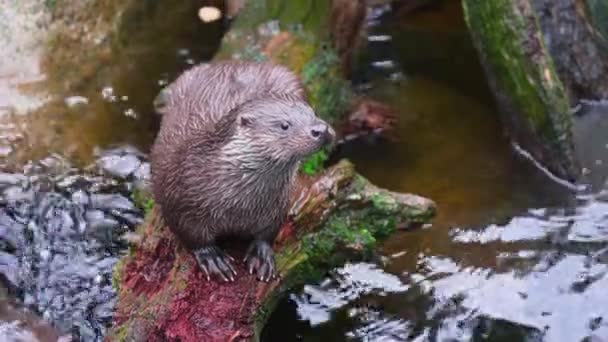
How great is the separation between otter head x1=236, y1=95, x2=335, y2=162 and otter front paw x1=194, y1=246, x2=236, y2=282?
52cm

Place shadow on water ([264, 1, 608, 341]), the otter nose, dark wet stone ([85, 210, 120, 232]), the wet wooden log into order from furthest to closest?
dark wet stone ([85, 210, 120, 232]) → shadow on water ([264, 1, 608, 341]) → the wet wooden log → the otter nose

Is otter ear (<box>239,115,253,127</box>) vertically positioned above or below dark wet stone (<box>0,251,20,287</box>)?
above

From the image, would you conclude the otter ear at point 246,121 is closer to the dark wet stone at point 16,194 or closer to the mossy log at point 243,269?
the mossy log at point 243,269

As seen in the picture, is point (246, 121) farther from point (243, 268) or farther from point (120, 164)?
point (120, 164)

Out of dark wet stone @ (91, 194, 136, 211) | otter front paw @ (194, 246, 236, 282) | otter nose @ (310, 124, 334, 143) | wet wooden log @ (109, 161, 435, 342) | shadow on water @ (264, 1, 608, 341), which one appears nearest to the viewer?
otter nose @ (310, 124, 334, 143)

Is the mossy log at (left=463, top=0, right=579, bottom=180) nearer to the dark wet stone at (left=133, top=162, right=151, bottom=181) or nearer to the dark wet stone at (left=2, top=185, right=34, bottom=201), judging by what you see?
the dark wet stone at (left=133, top=162, right=151, bottom=181)

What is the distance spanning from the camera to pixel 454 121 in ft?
17.9

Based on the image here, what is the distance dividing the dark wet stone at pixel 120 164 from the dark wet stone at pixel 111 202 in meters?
0.18

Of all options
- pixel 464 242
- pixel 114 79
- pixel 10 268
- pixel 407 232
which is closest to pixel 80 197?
pixel 10 268

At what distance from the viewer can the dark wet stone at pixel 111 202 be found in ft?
15.5

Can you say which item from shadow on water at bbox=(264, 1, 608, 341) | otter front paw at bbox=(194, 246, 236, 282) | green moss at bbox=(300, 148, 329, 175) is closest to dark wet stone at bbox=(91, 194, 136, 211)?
green moss at bbox=(300, 148, 329, 175)

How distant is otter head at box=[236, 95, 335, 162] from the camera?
3.29 metres

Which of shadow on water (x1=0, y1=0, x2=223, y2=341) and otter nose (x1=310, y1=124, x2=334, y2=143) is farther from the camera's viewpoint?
shadow on water (x1=0, y1=0, x2=223, y2=341)

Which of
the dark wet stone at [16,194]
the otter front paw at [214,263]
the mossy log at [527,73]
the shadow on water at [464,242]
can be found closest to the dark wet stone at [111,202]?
the dark wet stone at [16,194]
